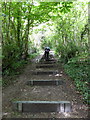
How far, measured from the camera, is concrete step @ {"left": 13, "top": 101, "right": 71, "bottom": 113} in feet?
8.82

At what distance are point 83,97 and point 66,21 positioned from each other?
6987mm

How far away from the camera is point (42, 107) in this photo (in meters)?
2.73

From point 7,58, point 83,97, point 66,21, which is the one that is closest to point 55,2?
point 7,58

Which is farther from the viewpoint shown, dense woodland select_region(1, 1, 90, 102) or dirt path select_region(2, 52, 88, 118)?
dense woodland select_region(1, 1, 90, 102)

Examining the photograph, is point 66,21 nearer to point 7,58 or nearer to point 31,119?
point 7,58

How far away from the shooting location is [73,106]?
2828mm

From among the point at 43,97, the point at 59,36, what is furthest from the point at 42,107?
the point at 59,36

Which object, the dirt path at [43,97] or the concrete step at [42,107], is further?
the concrete step at [42,107]

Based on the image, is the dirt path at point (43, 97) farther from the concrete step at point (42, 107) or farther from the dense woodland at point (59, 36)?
the dense woodland at point (59, 36)

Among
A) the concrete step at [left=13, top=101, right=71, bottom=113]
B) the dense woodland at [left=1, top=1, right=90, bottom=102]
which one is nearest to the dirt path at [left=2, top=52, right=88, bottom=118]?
the concrete step at [left=13, top=101, right=71, bottom=113]

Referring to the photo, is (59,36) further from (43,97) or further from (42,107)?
(42,107)

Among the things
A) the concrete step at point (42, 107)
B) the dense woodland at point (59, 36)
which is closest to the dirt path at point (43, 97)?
the concrete step at point (42, 107)

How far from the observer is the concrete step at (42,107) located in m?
2.69

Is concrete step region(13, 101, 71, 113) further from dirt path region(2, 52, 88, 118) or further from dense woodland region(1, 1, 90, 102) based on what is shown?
dense woodland region(1, 1, 90, 102)
